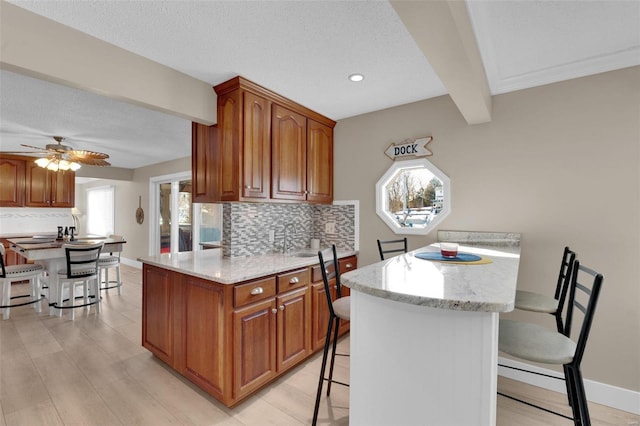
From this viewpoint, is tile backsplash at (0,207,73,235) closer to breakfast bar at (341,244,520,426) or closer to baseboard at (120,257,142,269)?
baseboard at (120,257,142,269)

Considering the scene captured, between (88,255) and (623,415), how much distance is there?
5.70 meters

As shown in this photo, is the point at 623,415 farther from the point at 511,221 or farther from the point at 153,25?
the point at 153,25

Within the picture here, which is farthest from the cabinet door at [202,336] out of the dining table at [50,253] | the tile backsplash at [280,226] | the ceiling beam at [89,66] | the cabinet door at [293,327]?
the dining table at [50,253]

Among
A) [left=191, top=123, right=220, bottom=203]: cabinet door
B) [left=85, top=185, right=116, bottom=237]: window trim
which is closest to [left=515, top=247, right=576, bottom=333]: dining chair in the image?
[left=191, top=123, right=220, bottom=203]: cabinet door

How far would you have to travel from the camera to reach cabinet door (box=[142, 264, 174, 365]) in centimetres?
230

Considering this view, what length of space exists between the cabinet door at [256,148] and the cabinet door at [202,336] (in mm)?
845

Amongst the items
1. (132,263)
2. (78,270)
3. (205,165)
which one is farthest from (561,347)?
(132,263)

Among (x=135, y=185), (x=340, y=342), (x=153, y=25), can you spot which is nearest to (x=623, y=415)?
(x=340, y=342)

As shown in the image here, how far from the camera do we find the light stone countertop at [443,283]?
92 cm

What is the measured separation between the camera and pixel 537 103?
2.30 meters

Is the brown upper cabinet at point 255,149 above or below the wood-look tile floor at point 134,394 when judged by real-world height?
above

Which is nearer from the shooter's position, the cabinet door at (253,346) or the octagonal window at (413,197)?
the cabinet door at (253,346)

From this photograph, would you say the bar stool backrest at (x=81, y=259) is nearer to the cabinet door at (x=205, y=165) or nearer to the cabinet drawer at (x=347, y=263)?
the cabinet door at (x=205, y=165)

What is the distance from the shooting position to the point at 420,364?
1.07 m
